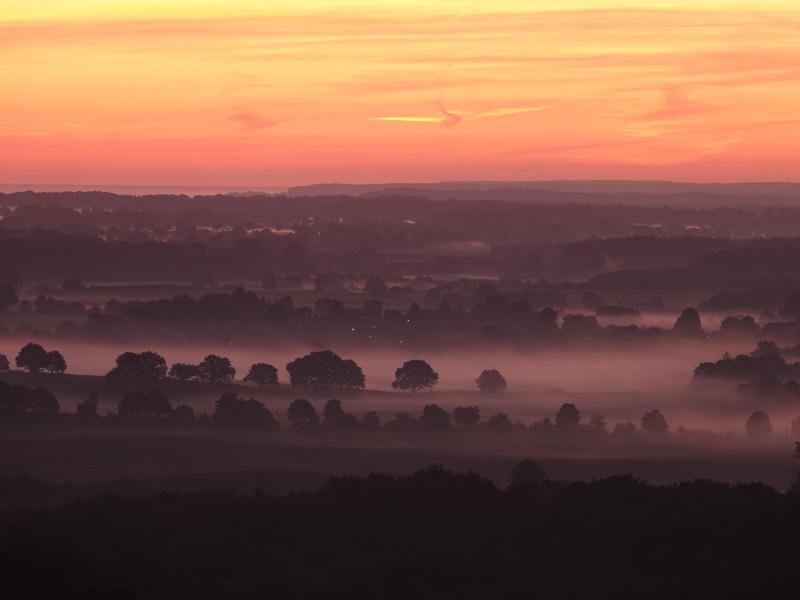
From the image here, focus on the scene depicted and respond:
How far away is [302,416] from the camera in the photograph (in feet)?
317

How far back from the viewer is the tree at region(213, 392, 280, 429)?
95.2 meters

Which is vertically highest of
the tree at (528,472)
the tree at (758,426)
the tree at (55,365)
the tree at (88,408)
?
the tree at (55,365)

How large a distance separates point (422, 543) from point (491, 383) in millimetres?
83590

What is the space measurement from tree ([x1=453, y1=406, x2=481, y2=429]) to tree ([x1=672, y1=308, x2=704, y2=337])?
79.2m

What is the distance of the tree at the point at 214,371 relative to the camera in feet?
378

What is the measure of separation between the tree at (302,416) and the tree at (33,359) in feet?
86.8

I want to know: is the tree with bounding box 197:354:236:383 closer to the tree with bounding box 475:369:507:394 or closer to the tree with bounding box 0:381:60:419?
the tree with bounding box 0:381:60:419

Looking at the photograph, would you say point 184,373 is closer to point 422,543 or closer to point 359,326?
point 359,326

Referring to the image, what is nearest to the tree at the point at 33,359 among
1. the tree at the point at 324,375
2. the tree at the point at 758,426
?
the tree at the point at 324,375

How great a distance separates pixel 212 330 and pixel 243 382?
5767 cm

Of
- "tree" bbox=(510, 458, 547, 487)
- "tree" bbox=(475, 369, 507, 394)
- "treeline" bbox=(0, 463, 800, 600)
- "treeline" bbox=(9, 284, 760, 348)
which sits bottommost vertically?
"treeline" bbox=(0, 463, 800, 600)

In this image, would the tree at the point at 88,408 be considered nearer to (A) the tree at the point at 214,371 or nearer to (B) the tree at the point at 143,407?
(B) the tree at the point at 143,407

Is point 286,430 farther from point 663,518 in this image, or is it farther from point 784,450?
point 663,518

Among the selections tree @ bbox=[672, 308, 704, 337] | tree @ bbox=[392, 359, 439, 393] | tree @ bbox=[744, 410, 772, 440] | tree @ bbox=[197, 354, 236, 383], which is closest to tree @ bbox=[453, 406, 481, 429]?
tree @ bbox=[744, 410, 772, 440]
